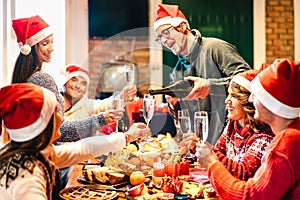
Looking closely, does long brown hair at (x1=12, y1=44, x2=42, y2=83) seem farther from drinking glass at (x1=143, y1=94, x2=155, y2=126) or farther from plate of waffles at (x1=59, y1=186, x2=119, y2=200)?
plate of waffles at (x1=59, y1=186, x2=119, y2=200)

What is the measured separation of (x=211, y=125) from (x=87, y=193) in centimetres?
112

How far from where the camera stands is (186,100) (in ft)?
7.65

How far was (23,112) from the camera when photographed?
118 cm

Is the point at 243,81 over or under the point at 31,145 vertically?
over

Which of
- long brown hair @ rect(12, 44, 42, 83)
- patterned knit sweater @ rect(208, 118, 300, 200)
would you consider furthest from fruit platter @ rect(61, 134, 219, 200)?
long brown hair @ rect(12, 44, 42, 83)

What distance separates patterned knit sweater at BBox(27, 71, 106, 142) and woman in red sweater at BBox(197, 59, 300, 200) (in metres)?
0.83

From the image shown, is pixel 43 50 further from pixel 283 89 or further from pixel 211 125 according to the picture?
pixel 283 89

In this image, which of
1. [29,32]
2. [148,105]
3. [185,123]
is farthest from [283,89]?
[29,32]

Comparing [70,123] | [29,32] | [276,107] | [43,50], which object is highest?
[29,32]

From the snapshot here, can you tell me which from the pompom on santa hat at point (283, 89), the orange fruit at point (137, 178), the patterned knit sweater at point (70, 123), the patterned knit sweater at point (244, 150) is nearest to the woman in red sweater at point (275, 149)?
the pompom on santa hat at point (283, 89)

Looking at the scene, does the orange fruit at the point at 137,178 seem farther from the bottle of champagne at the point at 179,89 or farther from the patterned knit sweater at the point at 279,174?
the bottle of champagne at the point at 179,89

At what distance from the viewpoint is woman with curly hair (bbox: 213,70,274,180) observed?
153cm

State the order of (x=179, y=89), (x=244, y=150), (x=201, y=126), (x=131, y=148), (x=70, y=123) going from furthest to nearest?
(x=70, y=123) < (x=179, y=89) < (x=131, y=148) < (x=244, y=150) < (x=201, y=126)

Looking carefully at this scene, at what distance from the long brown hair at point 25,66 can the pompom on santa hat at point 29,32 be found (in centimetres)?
3
